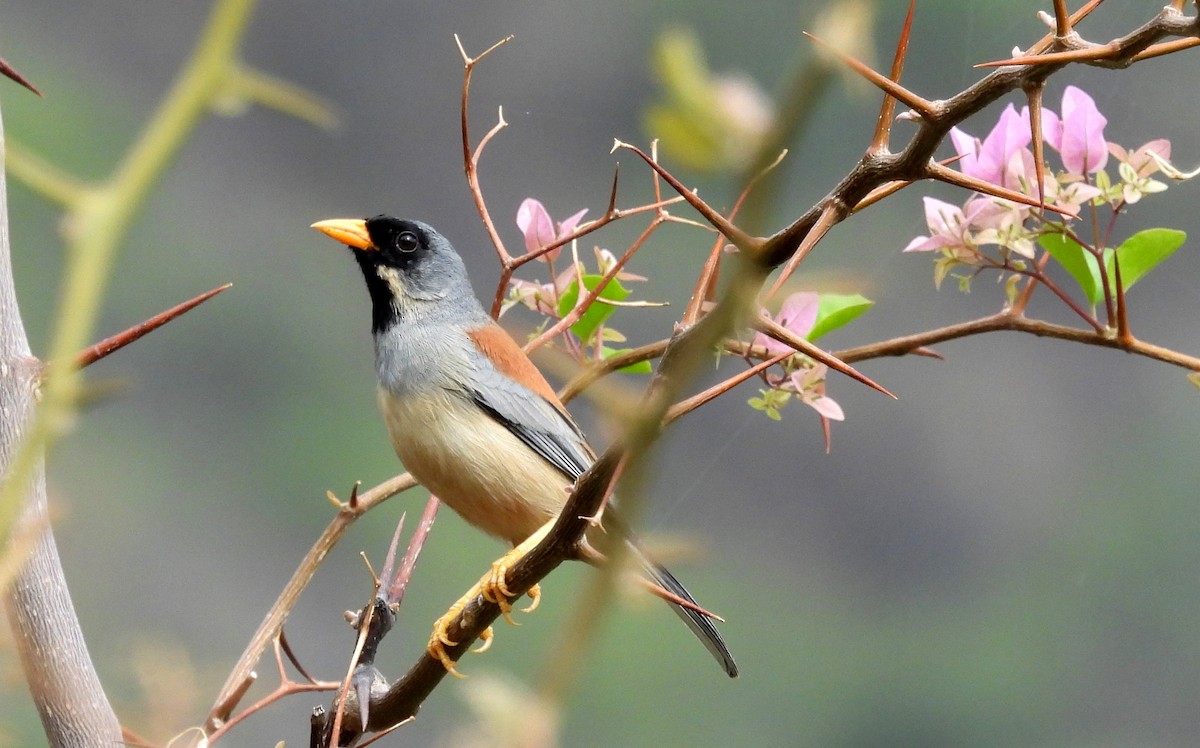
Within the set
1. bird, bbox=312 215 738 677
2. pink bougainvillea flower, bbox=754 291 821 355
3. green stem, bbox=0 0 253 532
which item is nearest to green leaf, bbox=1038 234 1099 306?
pink bougainvillea flower, bbox=754 291 821 355

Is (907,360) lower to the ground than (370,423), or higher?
higher

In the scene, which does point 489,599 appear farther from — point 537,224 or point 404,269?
point 404,269

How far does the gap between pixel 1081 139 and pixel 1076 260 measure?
0.07 meters

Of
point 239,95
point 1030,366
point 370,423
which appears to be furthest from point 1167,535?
point 239,95

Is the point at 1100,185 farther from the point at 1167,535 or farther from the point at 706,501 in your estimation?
the point at 1167,535

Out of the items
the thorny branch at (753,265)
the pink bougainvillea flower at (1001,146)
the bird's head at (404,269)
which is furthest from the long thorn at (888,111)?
the bird's head at (404,269)

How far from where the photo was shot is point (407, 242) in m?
1.17

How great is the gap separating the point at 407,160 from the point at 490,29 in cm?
32

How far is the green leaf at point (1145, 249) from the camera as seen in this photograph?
593 millimetres

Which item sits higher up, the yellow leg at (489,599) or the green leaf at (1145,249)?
the green leaf at (1145,249)

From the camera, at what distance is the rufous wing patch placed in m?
1.06

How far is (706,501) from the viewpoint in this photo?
255cm

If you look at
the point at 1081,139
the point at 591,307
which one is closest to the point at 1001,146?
the point at 1081,139

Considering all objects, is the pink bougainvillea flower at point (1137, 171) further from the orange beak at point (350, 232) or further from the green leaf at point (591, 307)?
the orange beak at point (350, 232)
